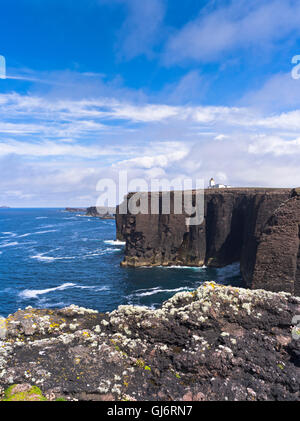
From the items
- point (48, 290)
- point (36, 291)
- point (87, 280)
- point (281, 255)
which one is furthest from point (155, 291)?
point (281, 255)

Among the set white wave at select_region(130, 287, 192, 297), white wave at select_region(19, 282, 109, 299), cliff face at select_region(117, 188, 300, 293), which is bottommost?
white wave at select_region(130, 287, 192, 297)

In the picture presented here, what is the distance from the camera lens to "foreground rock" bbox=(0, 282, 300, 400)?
9.58 meters

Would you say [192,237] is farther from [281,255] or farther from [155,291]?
[281,255]

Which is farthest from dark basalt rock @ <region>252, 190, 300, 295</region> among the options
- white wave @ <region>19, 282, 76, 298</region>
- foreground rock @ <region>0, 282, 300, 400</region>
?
white wave @ <region>19, 282, 76, 298</region>

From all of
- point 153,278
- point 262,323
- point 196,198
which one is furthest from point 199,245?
point 262,323

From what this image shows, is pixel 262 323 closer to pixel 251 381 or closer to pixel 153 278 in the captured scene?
pixel 251 381

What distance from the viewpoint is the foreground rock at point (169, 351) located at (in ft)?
31.4

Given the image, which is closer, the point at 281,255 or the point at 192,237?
the point at 281,255

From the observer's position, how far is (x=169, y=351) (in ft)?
37.7

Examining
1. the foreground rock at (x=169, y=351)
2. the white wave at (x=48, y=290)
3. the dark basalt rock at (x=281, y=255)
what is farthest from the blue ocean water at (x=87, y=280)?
the foreground rock at (x=169, y=351)

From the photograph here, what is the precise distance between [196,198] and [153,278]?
2467cm

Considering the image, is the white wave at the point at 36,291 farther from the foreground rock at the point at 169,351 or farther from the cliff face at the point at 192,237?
the foreground rock at the point at 169,351

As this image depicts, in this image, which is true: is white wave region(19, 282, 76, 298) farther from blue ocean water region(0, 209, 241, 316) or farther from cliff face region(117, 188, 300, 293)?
cliff face region(117, 188, 300, 293)

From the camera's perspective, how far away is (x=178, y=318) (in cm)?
1270
